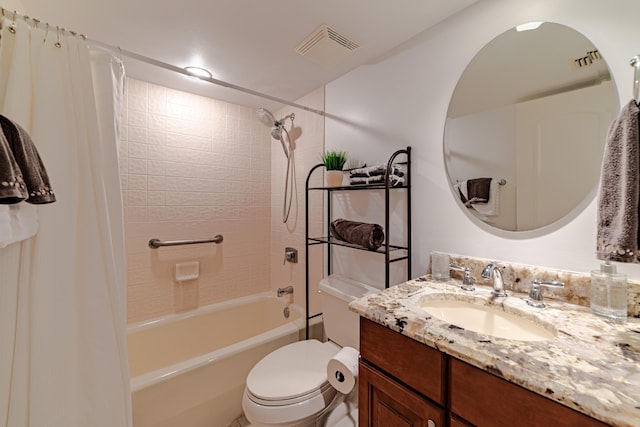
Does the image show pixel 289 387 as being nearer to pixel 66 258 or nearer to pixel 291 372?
pixel 291 372

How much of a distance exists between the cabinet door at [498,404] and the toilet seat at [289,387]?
0.76 m

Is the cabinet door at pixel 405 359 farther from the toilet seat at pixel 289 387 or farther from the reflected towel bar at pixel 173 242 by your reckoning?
the reflected towel bar at pixel 173 242

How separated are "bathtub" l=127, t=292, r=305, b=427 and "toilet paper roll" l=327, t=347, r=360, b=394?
672mm

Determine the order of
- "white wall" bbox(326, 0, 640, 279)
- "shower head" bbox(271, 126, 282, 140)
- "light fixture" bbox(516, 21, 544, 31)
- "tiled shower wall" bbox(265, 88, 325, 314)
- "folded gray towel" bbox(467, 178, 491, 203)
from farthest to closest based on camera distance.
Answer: "shower head" bbox(271, 126, 282, 140), "tiled shower wall" bbox(265, 88, 325, 314), "folded gray towel" bbox(467, 178, 491, 203), "light fixture" bbox(516, 21, 544, 31), "white wall" bbox(326, 0, 640, 279)

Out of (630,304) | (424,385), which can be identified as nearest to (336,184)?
(424,385)

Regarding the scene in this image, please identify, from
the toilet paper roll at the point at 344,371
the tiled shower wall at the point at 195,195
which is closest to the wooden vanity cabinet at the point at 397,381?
the toilet paper roll at the point at 344,371

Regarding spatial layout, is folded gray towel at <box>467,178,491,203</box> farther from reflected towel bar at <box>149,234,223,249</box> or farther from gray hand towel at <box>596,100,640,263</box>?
reflected towel bar at <box>149,234,223,249</box>

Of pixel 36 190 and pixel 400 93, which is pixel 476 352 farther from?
pixel 400 93

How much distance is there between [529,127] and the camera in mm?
983

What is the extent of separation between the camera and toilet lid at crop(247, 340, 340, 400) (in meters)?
1.18

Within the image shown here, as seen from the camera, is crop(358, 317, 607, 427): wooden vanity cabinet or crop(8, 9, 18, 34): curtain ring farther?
crop(8, 9, 18, 34): curtain ring

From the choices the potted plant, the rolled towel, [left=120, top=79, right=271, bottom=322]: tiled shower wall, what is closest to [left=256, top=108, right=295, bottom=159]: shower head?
[left=120, top=79, right=271, bottom=322]: tiled shower wall

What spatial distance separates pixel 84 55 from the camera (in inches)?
34.1

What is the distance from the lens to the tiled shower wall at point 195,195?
1862mm
